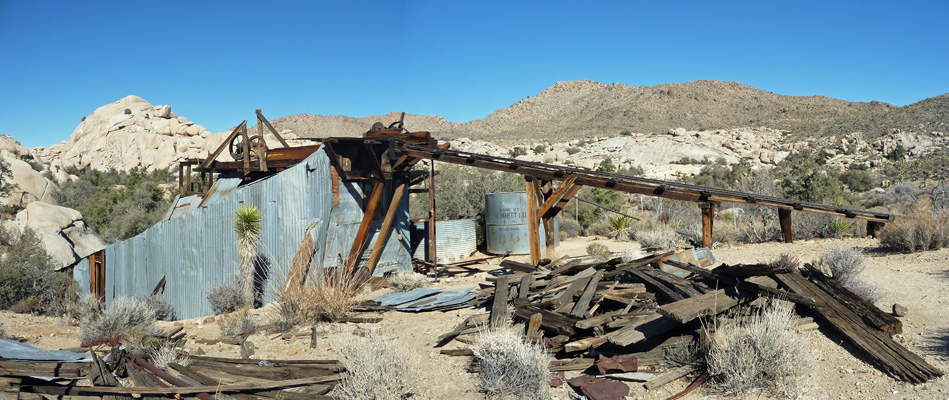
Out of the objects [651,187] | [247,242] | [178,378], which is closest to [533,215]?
[651,187]

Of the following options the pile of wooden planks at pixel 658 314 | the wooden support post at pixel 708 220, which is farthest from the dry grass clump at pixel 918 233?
the pile of wooden planks at pixel 658 314

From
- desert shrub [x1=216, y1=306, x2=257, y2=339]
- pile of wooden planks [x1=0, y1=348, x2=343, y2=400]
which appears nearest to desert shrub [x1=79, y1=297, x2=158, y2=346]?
desert shrub [x1=216, y1=306, x2=257, y2=339]

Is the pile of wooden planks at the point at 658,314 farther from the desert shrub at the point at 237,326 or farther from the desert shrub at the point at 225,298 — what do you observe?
the desert shrub at the point at 225,298

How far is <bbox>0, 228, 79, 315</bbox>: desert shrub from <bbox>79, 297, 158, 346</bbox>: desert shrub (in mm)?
3160

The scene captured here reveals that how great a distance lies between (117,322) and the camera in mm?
8961

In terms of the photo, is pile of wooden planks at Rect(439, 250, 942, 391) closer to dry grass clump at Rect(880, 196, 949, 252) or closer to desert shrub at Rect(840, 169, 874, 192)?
dry grass clump at Rect(880, 196, 949, 252)

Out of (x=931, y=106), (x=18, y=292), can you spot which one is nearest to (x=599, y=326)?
(x=18, y=292)

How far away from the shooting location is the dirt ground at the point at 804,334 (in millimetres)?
5395

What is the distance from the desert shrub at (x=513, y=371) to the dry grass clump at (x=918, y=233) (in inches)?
355

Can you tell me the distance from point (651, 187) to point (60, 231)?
2030cm

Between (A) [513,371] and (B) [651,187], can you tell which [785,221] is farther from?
(A) [513,371]

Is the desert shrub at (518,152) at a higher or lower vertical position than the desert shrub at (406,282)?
higher

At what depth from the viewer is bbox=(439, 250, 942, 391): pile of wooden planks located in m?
5.90

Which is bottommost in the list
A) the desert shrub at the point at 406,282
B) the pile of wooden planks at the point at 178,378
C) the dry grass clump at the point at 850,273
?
the pile of wooden planks at the point at 178,378
